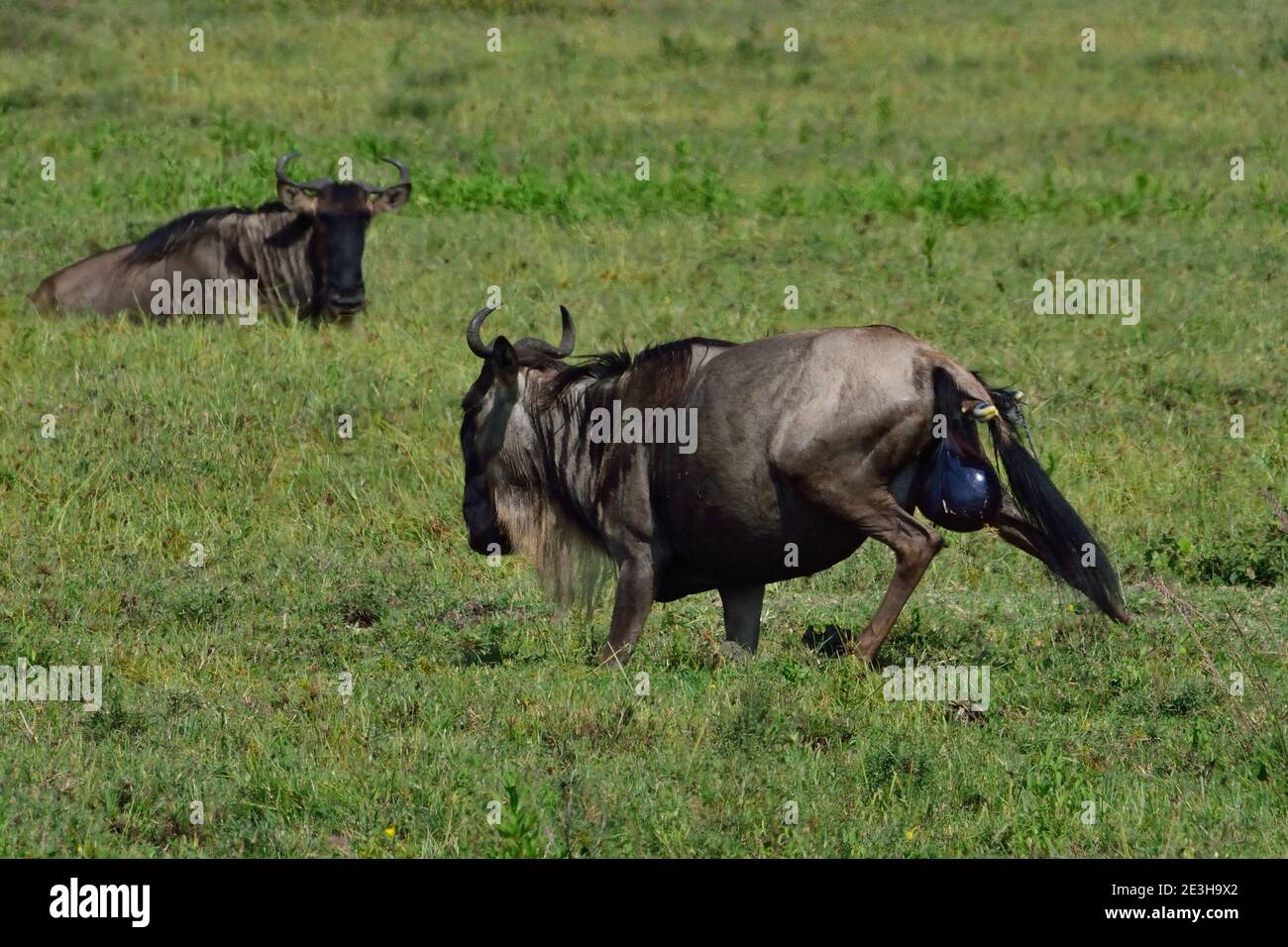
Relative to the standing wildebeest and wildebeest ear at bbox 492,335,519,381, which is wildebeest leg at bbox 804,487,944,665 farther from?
the standing wildebeest

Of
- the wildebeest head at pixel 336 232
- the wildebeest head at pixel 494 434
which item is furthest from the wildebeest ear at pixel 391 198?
the wildebeest head at pixel 494 434

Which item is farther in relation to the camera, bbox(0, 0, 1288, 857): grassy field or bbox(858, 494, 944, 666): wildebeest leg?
bbox(858, 494, 944, 666): wildebeest leg

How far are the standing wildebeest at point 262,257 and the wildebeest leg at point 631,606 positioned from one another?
6382mm

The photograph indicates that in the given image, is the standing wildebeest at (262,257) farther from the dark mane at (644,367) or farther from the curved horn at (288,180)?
the dark mane at (644,367)

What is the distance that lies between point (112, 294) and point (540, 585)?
657 cm

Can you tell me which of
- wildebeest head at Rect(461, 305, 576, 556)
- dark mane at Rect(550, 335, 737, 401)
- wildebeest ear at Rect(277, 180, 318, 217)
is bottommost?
wildebeest head at Rect(461, 305, 576, 556)

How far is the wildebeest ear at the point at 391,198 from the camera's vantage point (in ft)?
49.2

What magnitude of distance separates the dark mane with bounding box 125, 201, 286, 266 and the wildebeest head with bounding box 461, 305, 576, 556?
632 cm

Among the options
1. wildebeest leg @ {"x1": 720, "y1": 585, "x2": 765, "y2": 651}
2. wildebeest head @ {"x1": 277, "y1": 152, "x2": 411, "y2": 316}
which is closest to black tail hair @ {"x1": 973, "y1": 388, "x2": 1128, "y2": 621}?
wildebeest leg @ {"x1": 720, "y1": 585, "x2": 765, "y2": 651}

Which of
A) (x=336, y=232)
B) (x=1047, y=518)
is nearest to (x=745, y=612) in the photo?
(x=1047, y=518)

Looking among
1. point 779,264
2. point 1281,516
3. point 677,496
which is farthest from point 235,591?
point 779,264

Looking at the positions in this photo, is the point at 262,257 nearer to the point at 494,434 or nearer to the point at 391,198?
the point at 391,198

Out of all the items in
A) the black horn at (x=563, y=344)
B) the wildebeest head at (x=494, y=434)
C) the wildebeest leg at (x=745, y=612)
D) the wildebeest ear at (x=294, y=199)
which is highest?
the wildebeest ear at (x=294, y=199)

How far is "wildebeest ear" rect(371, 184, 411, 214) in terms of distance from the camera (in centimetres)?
1499
